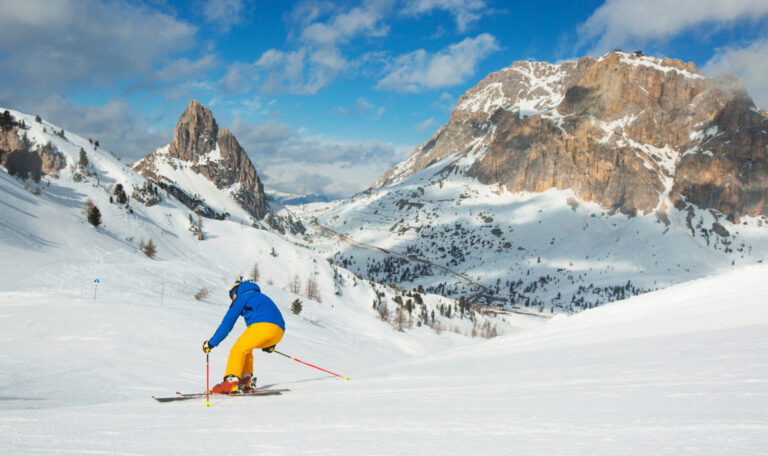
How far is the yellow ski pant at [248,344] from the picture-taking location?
7.48 m

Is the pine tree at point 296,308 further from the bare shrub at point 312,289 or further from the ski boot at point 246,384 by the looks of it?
the ski boot at point 246,384

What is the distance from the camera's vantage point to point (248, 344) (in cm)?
758

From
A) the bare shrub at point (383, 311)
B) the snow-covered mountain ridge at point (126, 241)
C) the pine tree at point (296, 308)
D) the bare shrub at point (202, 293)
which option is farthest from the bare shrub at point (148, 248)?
the bare shrub at point (383, 311)

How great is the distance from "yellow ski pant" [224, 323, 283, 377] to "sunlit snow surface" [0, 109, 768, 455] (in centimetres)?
65

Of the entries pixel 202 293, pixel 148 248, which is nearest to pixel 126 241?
pixel 148 248

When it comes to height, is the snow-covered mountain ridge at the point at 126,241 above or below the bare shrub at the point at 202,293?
above

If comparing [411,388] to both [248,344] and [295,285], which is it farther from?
[295,285]

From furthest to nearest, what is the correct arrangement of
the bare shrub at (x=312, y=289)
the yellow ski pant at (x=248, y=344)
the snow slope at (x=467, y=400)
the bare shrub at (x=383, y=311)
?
the bare shrub at (x=383, y=311) → the bare shrub at (x=312, y=289) → the yellow ski pant at (x=248, y=344) → the snow slope at (x=467, y=400)

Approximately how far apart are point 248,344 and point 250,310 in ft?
1.94

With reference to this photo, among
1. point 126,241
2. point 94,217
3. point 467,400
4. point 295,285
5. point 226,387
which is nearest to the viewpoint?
point 467,400

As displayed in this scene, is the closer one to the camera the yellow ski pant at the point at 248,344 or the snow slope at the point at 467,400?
the snow slope at the point at 467,400

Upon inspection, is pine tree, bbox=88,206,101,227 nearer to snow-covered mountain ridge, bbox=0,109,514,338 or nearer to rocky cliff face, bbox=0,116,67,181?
snow-covered mountain ridge, bbox=0,109,514,338

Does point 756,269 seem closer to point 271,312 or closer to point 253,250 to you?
point 271,312

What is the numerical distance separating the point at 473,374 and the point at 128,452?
18.5ft
